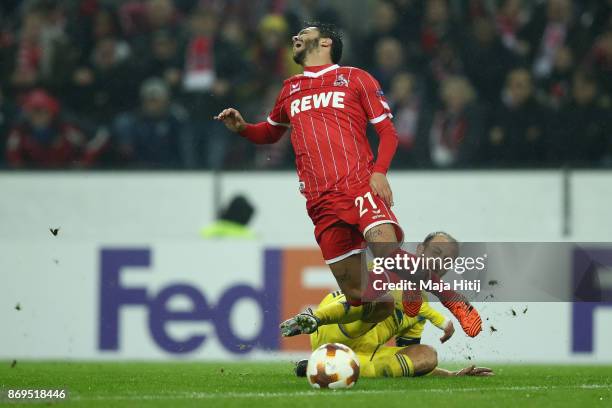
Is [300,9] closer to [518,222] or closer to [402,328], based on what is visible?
[518,222]

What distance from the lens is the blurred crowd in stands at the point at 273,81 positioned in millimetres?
12594

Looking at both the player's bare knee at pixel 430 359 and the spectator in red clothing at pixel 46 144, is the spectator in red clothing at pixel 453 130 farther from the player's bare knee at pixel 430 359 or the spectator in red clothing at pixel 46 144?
the player's bare knee at pixel 430 359

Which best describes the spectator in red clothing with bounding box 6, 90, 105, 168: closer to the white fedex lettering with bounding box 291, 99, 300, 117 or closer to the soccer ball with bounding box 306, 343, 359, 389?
the white fedex lettering with bounding box 291, 99, 300, 117

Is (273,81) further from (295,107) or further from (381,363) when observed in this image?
(381,363)

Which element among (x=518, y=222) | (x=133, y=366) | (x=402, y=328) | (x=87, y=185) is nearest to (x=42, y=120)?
(x=87, y=185)

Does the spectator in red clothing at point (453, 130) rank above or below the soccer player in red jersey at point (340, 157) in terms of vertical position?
above

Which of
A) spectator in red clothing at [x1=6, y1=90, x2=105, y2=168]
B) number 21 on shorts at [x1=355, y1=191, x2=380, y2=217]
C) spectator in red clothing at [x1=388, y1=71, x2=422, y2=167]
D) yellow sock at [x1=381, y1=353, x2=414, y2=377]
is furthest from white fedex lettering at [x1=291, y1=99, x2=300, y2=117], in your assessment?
spectator in red clothing at [x1=6, y1=90, x2=105, y2=168]

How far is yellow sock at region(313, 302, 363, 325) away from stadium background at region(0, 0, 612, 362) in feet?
8.12

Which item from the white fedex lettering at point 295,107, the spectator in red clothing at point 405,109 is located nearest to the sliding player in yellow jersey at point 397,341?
the white fedex lettering at point 295,107

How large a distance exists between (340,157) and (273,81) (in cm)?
568

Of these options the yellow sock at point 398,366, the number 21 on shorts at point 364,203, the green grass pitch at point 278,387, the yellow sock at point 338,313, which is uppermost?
the number 21 on shorts at point 364,203

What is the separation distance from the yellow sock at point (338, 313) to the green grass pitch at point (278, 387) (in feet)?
1.35

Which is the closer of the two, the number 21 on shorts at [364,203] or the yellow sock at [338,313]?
the number 21 on shorts at [364,203]

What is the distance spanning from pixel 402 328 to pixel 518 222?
4.07 meters
